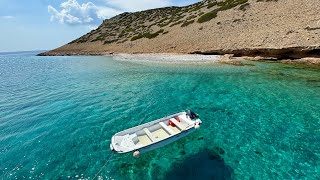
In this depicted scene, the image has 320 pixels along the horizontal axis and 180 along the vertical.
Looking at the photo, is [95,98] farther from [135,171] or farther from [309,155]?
[309,155]

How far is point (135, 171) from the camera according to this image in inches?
388

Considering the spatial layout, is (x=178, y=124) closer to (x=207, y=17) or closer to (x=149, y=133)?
(x=149, y=133)

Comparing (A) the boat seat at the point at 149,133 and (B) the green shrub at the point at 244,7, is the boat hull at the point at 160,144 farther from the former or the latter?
(B) the green shrub at the point at 244,7

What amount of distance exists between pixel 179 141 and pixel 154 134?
163 centimetres

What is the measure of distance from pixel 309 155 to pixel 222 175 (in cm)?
484

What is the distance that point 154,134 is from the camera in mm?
11805

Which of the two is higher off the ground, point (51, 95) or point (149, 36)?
point (149, 36)

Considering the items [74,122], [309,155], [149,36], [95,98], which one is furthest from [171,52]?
[309,155]

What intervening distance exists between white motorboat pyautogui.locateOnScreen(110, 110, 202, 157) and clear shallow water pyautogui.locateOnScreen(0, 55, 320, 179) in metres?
0.88

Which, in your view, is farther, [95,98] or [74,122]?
[95,98]

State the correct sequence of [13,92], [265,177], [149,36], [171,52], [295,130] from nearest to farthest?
[265,177]
[295,130]
[13,92]
[171,52]
[149,36]

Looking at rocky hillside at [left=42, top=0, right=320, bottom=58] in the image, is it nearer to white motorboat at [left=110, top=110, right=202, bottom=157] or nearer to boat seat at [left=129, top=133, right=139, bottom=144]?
white motorboat at [left=110, top=110, right=202, bottom=157]

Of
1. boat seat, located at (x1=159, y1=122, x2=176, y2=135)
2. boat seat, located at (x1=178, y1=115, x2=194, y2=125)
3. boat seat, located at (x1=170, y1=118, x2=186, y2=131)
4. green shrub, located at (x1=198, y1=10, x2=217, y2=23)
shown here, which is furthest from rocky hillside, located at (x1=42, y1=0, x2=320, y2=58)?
boat seat, located at (x1=159, y1=122, x2=176, y2=135)

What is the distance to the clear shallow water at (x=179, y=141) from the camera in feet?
32.9
